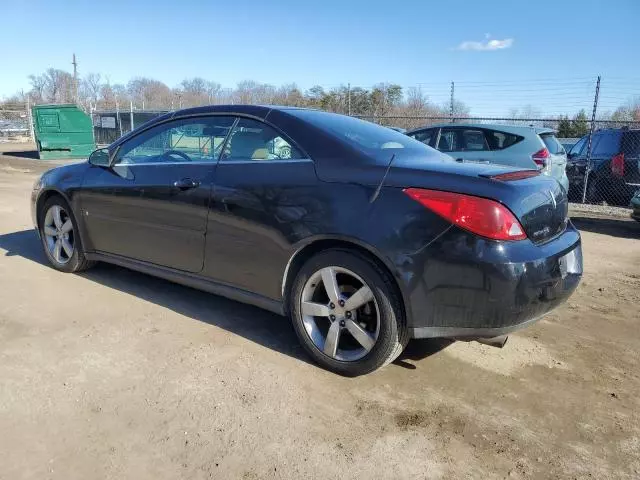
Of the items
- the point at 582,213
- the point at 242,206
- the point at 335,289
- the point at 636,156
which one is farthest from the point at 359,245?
the point at 636,156

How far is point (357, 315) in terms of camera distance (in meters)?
3.17

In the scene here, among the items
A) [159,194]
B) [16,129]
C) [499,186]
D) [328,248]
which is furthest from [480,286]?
[16,129]

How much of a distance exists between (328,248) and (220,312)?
1403 millimetres

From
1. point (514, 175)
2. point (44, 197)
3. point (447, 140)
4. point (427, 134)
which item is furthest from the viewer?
point (427, 134)

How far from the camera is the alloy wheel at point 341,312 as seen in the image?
3066mm

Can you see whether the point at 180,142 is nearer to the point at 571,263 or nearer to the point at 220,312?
the point at 220,312

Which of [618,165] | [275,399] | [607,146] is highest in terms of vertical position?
[607,146]

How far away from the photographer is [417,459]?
8.09ft

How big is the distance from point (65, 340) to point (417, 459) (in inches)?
96.9

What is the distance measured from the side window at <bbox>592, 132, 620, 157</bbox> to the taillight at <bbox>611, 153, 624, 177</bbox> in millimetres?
220

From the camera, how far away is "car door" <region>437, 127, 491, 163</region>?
29.5ft

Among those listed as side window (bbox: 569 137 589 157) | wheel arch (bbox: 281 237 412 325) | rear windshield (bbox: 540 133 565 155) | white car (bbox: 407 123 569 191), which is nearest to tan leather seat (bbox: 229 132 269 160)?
wheel arch (bbox: 281 237 412 325)

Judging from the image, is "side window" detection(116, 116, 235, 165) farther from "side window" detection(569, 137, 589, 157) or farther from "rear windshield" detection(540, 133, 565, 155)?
"side window" detection(569, 137, 589, 157)

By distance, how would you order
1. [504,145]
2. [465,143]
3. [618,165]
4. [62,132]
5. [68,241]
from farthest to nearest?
1. [62,132]
2. [618,165]
3. [465,143]
4. [504,145]
5. [68,241]
